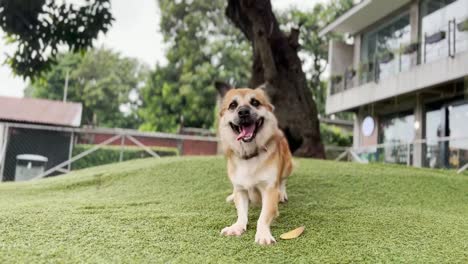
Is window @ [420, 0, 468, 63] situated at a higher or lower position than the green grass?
higher

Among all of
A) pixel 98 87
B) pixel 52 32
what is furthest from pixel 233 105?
pixel 98 87

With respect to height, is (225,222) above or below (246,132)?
below

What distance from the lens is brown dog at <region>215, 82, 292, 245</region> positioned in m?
3.70

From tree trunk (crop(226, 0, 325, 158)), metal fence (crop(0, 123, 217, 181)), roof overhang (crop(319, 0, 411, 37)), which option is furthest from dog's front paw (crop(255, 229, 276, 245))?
roof overhang (crop(319, 0, 411, 37))

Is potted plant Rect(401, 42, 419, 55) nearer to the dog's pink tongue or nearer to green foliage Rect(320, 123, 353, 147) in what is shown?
green foliage Rect(320, 123, 353, 147)

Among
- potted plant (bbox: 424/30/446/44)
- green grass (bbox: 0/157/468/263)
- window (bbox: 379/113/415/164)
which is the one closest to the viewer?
green grass (bbox: 0/157/468/263)

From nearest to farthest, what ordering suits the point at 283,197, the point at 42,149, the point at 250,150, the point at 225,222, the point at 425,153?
1. the point at 250,150
2. the point at 225,222
3. the point at 283,197
4. the point at 42,149
5. the point at 425,153

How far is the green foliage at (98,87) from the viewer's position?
37.2m

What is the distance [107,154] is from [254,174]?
12.7 m

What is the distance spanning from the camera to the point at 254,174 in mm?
3748

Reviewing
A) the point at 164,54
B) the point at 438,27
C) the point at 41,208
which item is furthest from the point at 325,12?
the point at 41,208

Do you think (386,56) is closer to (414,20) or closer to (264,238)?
(414,20)

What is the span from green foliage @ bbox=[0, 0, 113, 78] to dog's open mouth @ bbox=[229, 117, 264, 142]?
5.80 metres

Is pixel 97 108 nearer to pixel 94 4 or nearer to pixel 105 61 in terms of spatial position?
pixel 105 61
